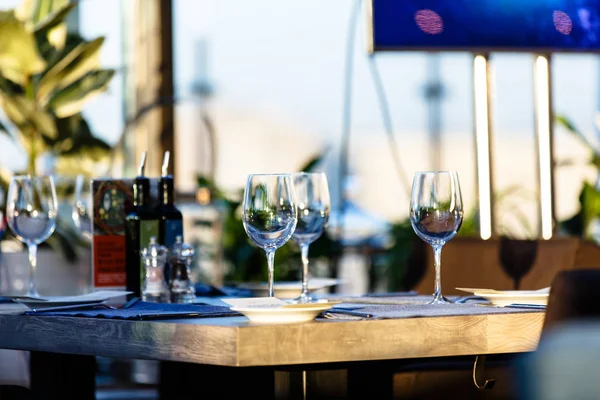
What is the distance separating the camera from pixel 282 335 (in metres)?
1.25

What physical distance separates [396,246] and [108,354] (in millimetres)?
3714

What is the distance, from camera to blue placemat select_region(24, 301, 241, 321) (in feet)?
4.68

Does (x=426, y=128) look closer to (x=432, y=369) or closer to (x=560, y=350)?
(x=432, y=369)

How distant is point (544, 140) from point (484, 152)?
0.17 meters

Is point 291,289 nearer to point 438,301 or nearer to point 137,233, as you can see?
point 137,233

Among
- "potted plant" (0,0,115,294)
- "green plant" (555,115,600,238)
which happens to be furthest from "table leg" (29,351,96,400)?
"green plant" (555,115,600,238)

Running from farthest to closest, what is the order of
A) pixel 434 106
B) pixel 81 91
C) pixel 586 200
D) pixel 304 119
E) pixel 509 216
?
1. pixel 434 106
2. pixel 304 119
3. pixel 509 216
4. pixel 586 200
5. pixel 81 91

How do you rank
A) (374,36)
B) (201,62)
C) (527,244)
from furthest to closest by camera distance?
(201,62), (374,36), (527,244)

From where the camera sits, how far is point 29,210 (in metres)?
1.90

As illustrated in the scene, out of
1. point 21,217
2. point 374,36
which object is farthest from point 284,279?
point 21,217

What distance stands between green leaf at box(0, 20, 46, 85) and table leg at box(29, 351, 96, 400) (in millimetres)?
1835

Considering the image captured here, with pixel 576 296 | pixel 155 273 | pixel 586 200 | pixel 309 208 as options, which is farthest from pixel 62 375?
pixel 586 200

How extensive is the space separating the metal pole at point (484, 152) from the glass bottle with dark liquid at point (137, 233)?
125 centimetres

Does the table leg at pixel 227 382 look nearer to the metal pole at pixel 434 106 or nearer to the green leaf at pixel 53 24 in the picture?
the green leaf at pixel 53 24
